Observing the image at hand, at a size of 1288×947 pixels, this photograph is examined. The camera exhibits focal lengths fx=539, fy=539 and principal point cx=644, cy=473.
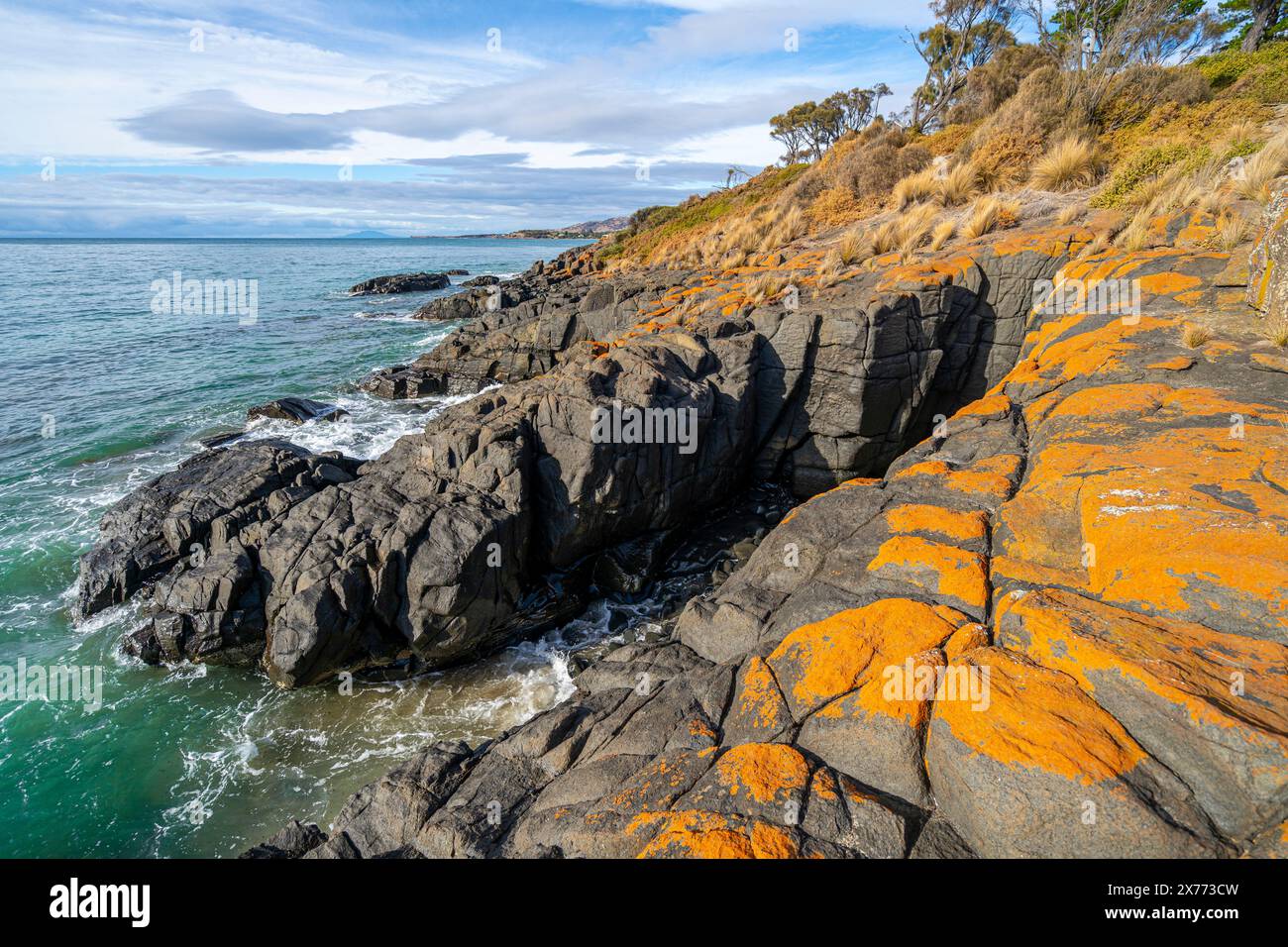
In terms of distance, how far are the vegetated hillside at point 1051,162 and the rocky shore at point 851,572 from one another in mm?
1679

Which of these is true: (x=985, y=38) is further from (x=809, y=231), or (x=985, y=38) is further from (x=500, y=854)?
(x=500, y=854)

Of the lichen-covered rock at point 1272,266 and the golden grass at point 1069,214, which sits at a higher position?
the golden grass at point 1069,214

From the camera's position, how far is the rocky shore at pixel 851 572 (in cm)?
395

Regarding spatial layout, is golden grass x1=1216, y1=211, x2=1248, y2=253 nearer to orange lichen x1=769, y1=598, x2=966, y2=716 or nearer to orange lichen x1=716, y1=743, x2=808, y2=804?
orange lichen x1=769, y1=598, x2=966, y2=716

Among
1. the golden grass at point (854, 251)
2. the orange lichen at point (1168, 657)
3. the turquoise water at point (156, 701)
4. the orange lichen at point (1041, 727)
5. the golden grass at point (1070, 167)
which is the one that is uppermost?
the golden grass at point (1070, 167)

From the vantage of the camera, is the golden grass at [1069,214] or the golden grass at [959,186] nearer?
the golden grass at [1069,214]

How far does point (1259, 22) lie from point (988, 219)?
71.8 ft

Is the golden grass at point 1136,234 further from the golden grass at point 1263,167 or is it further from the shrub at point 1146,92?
the shrub at point 1146,92

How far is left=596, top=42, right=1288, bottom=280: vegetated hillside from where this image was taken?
1458cm

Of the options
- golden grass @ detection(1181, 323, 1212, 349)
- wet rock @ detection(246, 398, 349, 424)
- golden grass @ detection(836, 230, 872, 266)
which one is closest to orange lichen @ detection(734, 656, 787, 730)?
golden grass @ detection(1181, 323, 1212, 349)

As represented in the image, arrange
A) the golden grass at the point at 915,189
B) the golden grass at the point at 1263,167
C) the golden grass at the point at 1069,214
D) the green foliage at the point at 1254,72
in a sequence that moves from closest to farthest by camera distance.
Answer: the golden grass at the point at 1263,167, the golden grass at the point at 1069,214, the green foliage at the point at 1254,72, the golden grass at the point at 915,189

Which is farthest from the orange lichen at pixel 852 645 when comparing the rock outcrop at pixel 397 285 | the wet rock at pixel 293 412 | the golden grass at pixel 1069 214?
the rock outcrop at pixel 397 285

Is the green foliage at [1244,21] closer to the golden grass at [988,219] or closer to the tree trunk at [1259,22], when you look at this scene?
the tree trunk at [1259,22]

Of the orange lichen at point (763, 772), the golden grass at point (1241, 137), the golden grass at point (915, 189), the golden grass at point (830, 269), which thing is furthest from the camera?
the golden grass at point (915, 189)
